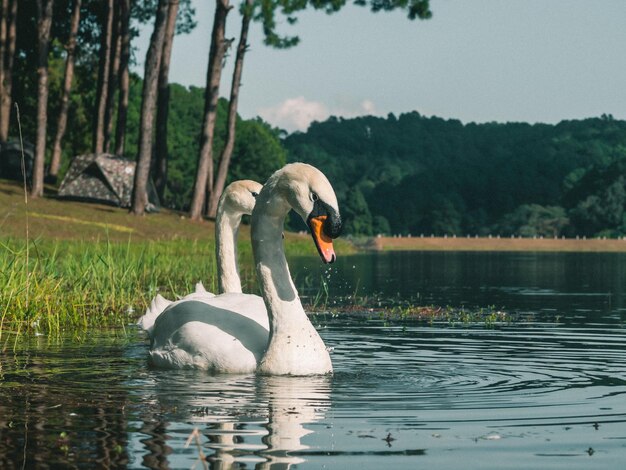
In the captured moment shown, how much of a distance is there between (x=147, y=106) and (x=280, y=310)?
3242 cm

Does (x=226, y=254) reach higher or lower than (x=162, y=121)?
lower

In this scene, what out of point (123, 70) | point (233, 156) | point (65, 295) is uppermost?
point (233, 156)

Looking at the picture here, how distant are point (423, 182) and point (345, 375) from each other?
162202 mm

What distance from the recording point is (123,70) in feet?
166

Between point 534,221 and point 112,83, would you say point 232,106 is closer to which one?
point 112,83

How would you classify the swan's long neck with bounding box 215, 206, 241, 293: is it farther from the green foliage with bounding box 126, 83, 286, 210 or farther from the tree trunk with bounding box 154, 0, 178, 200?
the green foliage with bounding box 126, 83, 286, 210

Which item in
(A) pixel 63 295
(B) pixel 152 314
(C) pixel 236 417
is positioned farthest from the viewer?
(A) pixel 63 295

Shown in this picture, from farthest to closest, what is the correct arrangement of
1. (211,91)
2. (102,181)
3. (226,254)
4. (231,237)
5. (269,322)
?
(211,91) → (102,181) → (231,237) → (226,254) → (269,322)

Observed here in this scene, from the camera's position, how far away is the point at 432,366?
447 inches

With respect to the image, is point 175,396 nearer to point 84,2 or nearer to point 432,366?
point 432,366

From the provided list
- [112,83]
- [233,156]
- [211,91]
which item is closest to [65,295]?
[211,91]

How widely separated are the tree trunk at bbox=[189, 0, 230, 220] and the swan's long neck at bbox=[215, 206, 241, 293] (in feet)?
104

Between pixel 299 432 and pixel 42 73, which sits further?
pixel 42 73

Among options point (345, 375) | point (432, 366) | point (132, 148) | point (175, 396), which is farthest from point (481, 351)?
point (132, 148)
